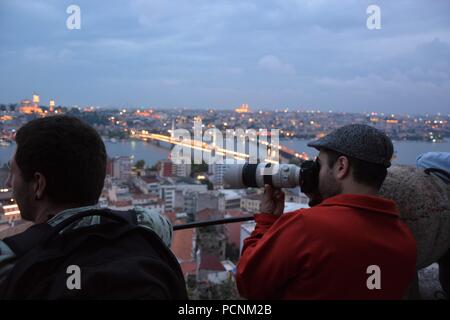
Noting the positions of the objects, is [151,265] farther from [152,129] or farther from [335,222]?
[152,129]

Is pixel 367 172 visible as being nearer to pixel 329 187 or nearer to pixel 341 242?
pixel 329 187

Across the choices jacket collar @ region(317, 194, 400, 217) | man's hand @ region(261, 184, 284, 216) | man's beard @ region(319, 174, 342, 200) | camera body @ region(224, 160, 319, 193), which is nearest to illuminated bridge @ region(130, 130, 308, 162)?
camera body @ region(224, 160, 319, 193)

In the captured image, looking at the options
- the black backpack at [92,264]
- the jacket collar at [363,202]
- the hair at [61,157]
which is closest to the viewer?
the black backpack at [92,264]

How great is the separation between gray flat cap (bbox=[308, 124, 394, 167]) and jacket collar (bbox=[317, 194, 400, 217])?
111 millimetres

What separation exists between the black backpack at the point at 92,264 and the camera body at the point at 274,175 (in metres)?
0.55

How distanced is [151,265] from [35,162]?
1.30ft

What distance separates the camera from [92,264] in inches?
32.3

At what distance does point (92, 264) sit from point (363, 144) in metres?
0.79

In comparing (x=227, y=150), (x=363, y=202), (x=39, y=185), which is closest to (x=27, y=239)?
(x=39, y=185)

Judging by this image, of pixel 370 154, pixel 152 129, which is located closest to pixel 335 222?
pixel 370 154

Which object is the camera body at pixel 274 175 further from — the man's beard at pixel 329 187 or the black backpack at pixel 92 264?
the black backpack at pixel 92 264

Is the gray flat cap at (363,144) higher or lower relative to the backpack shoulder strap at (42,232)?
higher

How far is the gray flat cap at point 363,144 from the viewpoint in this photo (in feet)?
3.79

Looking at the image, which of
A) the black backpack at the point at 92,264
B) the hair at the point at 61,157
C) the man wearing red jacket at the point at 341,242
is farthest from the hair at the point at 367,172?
the hair at the point at 61,157
